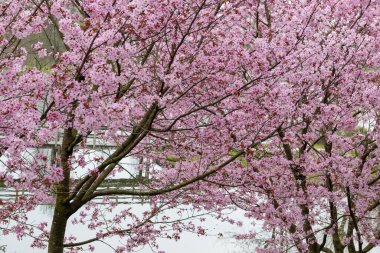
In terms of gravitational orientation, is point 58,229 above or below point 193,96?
below

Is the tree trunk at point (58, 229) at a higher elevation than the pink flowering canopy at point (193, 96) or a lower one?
lower

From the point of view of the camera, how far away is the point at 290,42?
5.49 metres

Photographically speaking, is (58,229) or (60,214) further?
(58,229)

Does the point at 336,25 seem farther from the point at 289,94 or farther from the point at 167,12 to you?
the point at 167,12

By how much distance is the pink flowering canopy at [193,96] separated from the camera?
4.01 m

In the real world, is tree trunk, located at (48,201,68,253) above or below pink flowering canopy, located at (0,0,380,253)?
below

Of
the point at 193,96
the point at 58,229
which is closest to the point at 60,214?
the point at 58,229

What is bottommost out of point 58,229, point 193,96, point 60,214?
point 58,229

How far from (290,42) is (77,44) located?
2696mm

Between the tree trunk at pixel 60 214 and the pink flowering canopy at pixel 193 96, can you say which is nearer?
the pink flowering canopy at pixel 193 96

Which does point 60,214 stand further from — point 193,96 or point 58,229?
point 193,96

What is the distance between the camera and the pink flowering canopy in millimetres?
4012

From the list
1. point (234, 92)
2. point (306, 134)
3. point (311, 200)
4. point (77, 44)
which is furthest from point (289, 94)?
point (77, 44)

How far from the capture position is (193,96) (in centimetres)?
630
